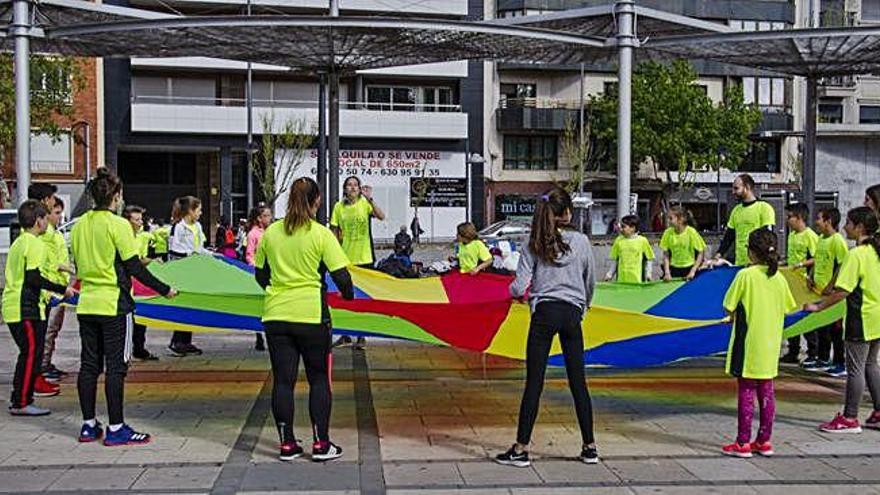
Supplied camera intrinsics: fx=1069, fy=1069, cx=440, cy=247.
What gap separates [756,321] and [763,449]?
3.12 ft

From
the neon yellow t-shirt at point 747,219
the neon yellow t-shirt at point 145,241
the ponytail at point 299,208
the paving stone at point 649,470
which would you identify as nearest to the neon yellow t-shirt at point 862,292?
the paving stone at point 649,470

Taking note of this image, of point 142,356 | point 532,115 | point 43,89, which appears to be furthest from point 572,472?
point 532,115

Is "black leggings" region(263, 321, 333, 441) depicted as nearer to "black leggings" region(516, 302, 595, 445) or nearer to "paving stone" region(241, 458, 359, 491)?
"paving stone" region(241, 458, 359, 491)

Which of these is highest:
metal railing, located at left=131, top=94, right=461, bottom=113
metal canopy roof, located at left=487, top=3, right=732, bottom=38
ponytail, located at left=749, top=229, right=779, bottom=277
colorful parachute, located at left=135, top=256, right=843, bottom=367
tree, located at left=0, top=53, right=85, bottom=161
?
metal railing, located at left=131, top=94, right=461, bottom=113

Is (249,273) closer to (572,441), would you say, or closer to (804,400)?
(572,441)

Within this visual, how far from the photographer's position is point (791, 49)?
15.9 m

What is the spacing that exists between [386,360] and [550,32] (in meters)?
4.98

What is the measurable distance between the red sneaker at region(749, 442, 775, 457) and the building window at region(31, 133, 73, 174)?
42897 millimetres

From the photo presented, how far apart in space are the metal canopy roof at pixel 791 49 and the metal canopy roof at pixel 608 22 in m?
0.26

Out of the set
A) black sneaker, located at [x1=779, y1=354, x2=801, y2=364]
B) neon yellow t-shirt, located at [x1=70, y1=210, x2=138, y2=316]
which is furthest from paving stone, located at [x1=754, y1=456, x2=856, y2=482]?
black sneaker, located at [x1=779, y1=354, x2=801, y2=364]

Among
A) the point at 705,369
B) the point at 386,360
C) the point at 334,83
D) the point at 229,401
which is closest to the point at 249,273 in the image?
the point at 229,401

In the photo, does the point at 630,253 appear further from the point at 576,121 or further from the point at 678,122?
the point at 576,121

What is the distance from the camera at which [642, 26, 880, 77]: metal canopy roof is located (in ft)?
47.4

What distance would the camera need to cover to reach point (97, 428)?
331 inches
